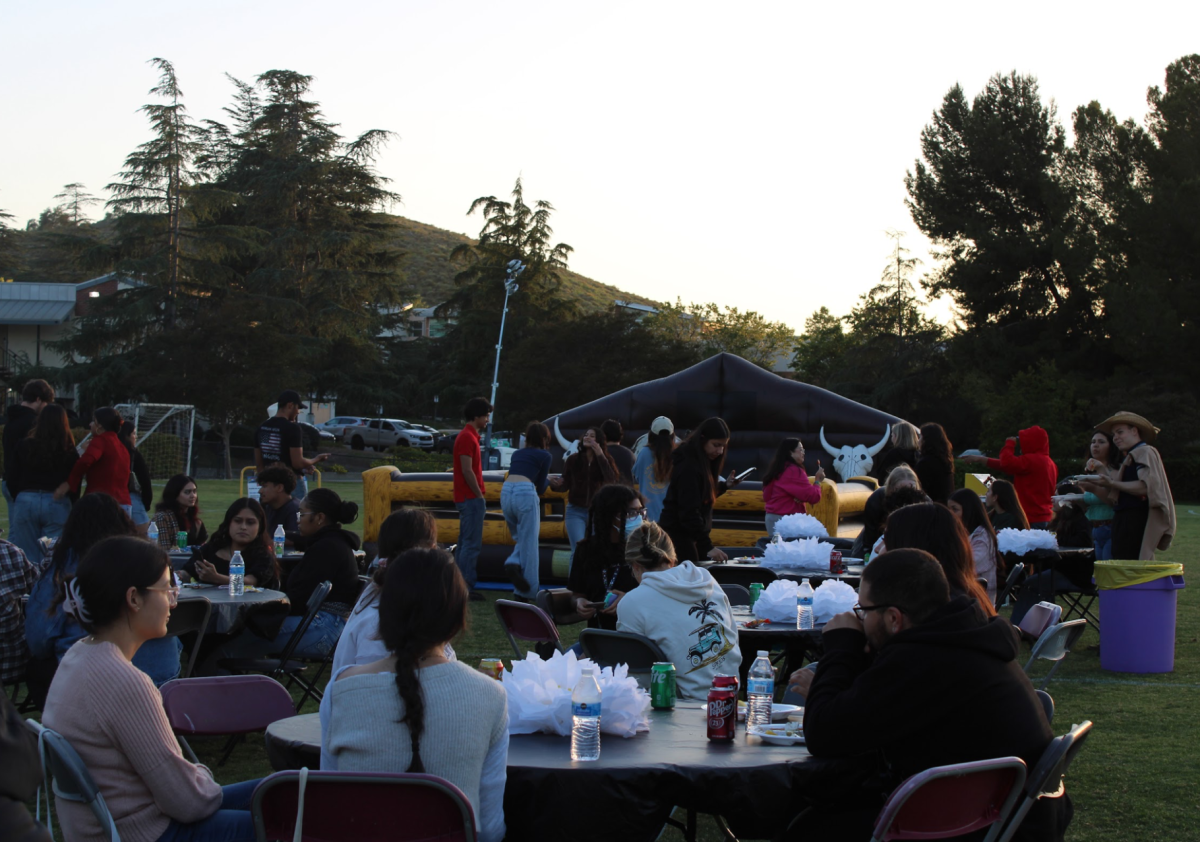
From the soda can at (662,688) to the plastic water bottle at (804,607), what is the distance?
66.9 inches

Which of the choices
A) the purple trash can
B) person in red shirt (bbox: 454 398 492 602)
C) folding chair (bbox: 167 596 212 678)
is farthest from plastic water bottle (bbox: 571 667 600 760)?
person in red shirt (bbox: 454 398 492 602)

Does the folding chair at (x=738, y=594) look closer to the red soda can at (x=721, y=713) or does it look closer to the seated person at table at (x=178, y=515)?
the red soda can at (x=721, y=713)

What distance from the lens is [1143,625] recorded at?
809cm

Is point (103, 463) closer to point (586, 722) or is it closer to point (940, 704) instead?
point (586, 722)

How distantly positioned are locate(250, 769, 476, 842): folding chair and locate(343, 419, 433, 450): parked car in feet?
152

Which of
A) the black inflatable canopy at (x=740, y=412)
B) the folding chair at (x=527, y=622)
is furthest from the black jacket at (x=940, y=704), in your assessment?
the black inflatable canopy at (x=740, y=412)

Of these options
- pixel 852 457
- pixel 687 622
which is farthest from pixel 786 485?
pixel 852 457

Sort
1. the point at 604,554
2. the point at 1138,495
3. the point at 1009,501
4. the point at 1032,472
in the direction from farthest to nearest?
the point at 1032,472
the point at 1009,501
the point at 1138,495
the point at 604,554

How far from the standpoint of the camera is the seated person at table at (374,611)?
305 centimetres

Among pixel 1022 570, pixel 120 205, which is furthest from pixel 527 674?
pixel 120 205

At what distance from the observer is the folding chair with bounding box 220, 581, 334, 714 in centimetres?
581

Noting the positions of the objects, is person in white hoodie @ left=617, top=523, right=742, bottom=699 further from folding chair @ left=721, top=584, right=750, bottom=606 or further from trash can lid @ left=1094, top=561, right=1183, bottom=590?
trash can lid @ left=1094, top=561, right=1183, bottom=590

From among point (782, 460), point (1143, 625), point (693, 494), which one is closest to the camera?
point (693, 494)

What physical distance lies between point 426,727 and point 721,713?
925 millimetres
